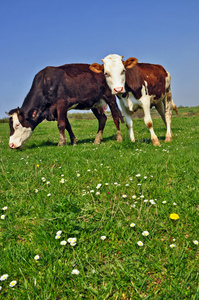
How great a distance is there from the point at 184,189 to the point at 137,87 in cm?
471

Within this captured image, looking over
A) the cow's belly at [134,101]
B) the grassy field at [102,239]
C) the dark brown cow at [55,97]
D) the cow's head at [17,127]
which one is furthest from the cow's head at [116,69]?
the cow's head at [17,127]

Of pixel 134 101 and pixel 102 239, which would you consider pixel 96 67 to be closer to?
pixel 134 101

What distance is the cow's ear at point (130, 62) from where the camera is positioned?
24.0 ft

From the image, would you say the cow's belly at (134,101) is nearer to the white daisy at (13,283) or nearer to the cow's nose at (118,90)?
the cow's nose at (118,90)

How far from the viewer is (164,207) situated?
3076mm

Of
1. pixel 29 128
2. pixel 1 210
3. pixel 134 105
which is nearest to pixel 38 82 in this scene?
pixel 29 128

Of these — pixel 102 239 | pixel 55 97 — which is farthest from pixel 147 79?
pixel 102 239

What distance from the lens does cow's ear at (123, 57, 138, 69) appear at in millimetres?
7328

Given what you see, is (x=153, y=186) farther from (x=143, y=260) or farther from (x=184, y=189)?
(x=143, y=260)

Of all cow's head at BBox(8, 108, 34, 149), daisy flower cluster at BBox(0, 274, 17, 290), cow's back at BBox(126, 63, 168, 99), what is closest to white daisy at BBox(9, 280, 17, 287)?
daisy flower cluster at BBox(0, 274, 17, 290)

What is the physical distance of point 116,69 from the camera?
277 inches

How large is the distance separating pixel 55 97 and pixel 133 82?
314cm

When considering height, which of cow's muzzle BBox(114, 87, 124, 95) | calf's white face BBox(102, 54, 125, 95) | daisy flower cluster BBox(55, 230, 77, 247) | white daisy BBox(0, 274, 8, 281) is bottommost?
white daisy BBox(0, 274, 8, 281)

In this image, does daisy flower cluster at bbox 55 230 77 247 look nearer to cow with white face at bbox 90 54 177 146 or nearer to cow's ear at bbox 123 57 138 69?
cow with white face at bbox 90 54 177 146
